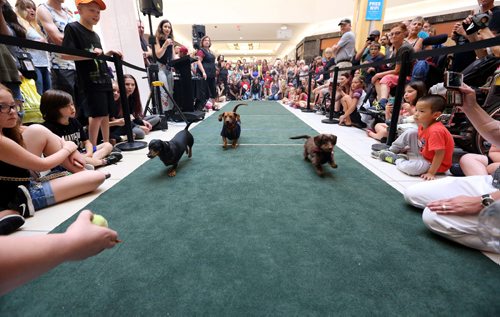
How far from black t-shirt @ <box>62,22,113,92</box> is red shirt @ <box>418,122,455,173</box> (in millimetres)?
2989

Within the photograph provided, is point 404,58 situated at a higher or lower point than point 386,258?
higher

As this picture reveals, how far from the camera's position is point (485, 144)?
2.27 metres

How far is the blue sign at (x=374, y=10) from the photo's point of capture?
24.0 feet

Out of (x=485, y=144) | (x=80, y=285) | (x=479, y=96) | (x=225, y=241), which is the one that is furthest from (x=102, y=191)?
(x=479, y=96)

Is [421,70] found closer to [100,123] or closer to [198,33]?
[100,123]

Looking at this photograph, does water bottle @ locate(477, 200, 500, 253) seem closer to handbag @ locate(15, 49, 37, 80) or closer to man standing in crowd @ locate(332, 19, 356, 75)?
handbag @ locate(15, 49, 37, 80)

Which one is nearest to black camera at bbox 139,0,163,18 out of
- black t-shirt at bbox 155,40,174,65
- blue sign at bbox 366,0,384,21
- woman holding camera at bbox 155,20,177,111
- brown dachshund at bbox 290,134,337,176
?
woman holding camera at bbox 155,20,177,111

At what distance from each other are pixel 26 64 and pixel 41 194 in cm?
183

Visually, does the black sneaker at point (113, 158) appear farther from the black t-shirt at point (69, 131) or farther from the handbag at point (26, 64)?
the handbag at point (26, 64)

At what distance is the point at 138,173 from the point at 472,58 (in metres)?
4.04

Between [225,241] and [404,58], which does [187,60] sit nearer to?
[404,58]

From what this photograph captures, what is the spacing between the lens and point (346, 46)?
209 inches

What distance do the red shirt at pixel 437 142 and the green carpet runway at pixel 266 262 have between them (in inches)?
20.5

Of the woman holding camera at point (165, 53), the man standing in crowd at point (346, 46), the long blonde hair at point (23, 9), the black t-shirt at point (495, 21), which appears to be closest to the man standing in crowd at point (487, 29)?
the black t-shirt at point (495, 21)
